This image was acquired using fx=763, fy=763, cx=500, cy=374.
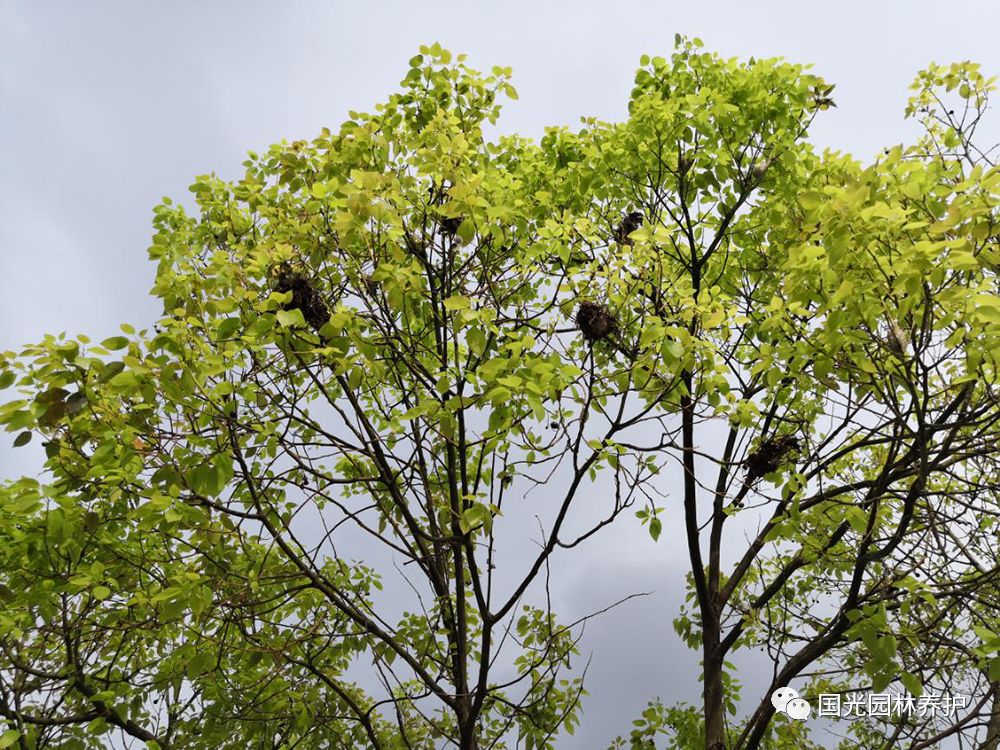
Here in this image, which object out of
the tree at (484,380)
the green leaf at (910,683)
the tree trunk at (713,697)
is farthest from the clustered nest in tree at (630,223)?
the green leaf at (910,683)

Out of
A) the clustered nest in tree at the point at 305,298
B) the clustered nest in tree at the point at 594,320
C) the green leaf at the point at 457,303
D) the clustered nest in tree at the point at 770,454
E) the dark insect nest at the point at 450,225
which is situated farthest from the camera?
the clustered nest in tree at the point at 770,454

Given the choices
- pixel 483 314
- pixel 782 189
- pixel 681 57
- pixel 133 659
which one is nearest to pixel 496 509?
pixel 483 314

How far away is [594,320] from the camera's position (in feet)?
16.4

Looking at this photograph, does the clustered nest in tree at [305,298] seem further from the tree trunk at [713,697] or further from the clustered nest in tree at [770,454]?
the tree trunk at [713,697]

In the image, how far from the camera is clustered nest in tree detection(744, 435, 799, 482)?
609 cm

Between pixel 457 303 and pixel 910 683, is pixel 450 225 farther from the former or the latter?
pixel 910 683

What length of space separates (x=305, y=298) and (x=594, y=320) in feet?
6.11

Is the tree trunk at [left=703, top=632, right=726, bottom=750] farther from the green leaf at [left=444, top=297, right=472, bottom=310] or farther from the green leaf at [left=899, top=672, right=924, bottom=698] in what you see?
the green leaf at [left=444, top=297, right=472, bottom=310]

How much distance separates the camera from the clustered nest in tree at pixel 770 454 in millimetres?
6086

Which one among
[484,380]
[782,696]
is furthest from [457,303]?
[782,696]

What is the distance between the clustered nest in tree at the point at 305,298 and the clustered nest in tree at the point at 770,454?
3576 mm

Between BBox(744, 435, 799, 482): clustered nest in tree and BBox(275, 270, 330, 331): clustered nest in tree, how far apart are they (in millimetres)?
3576

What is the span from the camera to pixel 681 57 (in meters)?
6.99

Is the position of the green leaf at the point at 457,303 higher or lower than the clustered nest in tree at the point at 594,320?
lower
